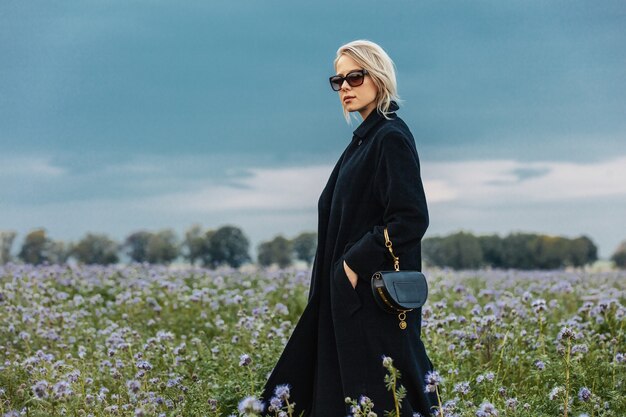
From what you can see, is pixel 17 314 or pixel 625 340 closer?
pixel 625 340

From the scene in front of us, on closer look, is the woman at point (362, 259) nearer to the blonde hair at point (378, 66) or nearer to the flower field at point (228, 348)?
the blonde hair at point (378, 66)

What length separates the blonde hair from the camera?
15.8 ft

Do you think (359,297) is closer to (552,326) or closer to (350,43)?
(350,43)

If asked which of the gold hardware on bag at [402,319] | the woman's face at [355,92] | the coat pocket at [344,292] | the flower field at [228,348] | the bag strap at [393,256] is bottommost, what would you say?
the flower field at [228,348]

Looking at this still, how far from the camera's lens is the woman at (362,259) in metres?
4.53

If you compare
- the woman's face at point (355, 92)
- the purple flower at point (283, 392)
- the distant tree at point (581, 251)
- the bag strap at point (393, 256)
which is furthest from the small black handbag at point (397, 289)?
the distant tree at point (581, 251)

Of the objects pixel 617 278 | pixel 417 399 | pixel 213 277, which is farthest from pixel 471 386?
pixel 617 278

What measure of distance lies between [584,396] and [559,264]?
39.3 feet

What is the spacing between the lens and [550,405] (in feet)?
16.6

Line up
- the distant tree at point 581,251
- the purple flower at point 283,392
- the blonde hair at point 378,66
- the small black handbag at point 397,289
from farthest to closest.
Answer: the distant tree at point 581,251, the blonde hair at point 378,66, the small black handbag at point 397,289, the purple flower at point 283,392

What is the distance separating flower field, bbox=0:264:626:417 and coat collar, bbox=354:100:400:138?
1437 mm

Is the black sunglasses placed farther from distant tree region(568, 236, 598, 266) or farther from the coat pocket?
distant tree region(568, 236, 598, 266)

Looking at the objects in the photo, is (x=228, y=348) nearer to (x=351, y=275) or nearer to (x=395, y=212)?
(x=351, y=275)

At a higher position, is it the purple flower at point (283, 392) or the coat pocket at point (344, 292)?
the coat pocket at point (344, 292)
